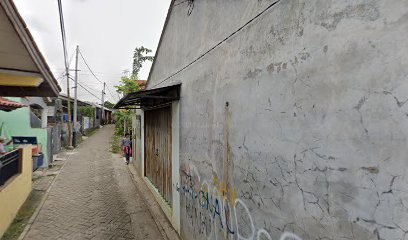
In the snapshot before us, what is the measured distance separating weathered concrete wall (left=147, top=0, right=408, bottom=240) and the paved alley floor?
3.30 m

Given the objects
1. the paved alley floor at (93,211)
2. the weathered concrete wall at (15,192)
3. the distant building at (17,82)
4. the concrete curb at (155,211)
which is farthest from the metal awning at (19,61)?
the concrete curb at (155,211)

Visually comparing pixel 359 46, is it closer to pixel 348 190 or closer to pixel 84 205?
pixel 348 190

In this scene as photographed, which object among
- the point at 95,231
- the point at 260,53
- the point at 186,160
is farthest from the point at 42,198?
the point at 260,53

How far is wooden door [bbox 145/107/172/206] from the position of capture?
6.80 m

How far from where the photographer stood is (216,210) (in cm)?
370

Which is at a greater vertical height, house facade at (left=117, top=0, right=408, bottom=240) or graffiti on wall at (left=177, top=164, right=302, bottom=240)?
house facade at (left=117, top=0, right=408, bottom=240)

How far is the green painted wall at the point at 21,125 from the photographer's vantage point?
1262 centimetres

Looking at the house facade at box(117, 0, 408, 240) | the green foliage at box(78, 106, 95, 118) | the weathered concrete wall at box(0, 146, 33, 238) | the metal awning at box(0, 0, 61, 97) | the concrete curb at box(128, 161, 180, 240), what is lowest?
the concrete curb at box(128, 161, 180, 240)

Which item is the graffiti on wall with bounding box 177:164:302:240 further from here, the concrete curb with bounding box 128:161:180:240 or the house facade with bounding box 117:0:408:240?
the concrete curb with bounding box 128:161:180:240

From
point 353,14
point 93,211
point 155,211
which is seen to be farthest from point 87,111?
point 353,14

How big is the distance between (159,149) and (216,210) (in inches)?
175

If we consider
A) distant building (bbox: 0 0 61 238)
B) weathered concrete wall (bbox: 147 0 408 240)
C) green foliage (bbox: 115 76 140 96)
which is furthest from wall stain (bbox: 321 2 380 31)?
green foliage (bbox: 115 76 140 96)

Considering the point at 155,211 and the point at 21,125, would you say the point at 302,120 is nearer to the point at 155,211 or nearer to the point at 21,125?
the point at 155,211

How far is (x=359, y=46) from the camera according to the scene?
157 centimetres
